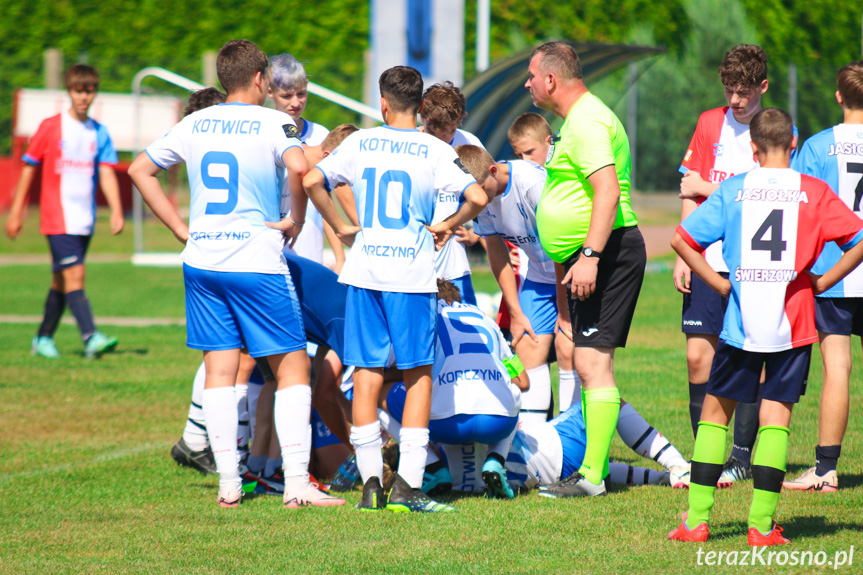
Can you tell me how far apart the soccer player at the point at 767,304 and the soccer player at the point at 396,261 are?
3.93 ft

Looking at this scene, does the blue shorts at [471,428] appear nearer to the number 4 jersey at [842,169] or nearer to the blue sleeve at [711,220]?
the blue sleeve at [711,220]

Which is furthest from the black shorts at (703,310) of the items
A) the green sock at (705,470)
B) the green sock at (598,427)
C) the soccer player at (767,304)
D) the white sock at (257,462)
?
the white sock at (257,462)

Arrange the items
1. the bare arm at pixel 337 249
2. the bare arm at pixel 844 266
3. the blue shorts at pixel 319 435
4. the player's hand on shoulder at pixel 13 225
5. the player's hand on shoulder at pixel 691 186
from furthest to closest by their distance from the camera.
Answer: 1. the player's hand on shoulder at pixel 13 225
2. the bare arm at pixel 337 249
3. the blue shorts at pixel 319 435
4. the player's hand on shoulder at pixel 691 186
5. the bare arm at pixel 844 266

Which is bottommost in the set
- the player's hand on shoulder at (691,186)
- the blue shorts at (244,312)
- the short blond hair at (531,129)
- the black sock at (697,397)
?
the black sock at (697,397)

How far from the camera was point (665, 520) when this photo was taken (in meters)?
4.33

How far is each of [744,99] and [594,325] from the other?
144 centimetres

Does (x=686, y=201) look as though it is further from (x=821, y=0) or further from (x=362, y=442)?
(x=821, y=0)

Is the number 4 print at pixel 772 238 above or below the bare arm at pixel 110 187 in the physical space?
below

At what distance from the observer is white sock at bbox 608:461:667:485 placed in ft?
16.6

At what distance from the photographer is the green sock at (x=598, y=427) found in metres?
4.70

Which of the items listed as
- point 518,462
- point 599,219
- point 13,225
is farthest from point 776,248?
point 13,225

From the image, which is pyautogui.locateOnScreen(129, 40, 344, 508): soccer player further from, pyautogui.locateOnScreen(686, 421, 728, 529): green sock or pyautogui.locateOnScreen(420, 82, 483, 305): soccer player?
pyautogui.locateOnScreen(686, 421, 728, 529): green sock

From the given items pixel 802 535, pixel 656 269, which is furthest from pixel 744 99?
pixel 656 269

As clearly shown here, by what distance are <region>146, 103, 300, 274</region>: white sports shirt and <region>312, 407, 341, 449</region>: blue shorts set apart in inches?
41.7
